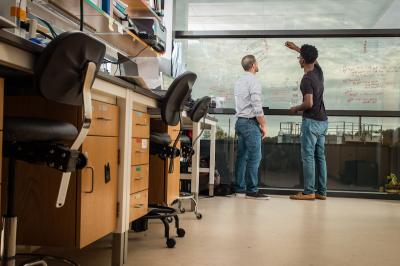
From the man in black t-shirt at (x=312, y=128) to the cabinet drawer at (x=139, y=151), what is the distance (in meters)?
2.54

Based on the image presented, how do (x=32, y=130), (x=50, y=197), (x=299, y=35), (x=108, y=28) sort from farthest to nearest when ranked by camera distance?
(x=299, y=35) → (x=108, y=28) → (x=50, y=197) → (x=32, y=130)

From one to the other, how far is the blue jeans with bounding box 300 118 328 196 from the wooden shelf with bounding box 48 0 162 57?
1.68 meters

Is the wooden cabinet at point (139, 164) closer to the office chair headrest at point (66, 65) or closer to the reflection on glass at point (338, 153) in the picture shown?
the office chair headrest at point (66, 65)

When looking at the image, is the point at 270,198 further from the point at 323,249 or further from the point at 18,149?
the point at 18,149

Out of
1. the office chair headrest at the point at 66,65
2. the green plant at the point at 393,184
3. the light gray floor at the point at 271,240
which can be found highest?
the office chair headrest at the point at 66,65

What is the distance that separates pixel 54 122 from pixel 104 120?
0.44 metres

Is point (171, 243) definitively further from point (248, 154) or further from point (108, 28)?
point (248, 154)

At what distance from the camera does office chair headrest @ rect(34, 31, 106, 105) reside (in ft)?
3.66

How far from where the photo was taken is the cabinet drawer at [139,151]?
2000 millimetres

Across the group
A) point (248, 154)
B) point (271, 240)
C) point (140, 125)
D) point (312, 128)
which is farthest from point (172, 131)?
point (312, 128)

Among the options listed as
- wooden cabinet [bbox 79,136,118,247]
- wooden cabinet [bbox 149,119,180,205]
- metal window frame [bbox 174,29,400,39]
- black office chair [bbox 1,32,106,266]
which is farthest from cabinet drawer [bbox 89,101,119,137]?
metal window frame [bbox 174,29,400,39]

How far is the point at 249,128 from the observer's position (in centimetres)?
441

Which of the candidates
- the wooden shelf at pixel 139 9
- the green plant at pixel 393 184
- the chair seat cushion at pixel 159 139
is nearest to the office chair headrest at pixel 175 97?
the chair seat cushion at pixel 159 139

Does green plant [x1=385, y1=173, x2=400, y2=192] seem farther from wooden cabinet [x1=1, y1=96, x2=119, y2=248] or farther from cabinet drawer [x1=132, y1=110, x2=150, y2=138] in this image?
wooden cabinet [x1=1, y1=96, x2=119, y2=248]
